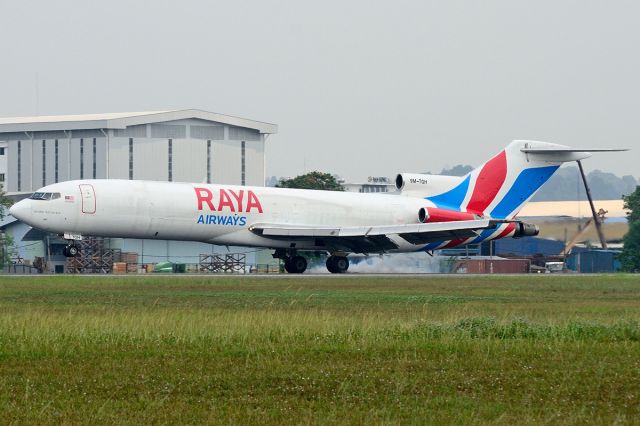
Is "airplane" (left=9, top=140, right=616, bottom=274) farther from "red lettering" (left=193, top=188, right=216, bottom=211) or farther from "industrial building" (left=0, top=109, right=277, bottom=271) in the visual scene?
"industrial building" (left=0, top=109, right=277, bottom=271)

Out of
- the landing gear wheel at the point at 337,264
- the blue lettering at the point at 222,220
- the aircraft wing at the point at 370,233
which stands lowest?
the landing gear wheel at the point at 337,264

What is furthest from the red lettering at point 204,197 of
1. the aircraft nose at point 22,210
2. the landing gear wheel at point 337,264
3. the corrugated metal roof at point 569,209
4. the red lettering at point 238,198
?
the corrugated metal roof at point 569,209

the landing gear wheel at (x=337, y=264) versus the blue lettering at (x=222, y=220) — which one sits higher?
the blue lettering at (x=222, y=220)

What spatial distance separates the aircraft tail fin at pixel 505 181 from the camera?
2532 inches

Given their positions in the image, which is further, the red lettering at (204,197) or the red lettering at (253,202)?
the red lettering at (253,202)

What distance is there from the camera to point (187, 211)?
54656 millimetres

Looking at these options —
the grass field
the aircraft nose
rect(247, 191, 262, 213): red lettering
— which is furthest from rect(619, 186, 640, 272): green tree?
the grass field

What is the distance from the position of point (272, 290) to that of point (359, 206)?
69.2 ft

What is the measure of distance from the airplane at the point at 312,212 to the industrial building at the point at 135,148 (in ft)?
186

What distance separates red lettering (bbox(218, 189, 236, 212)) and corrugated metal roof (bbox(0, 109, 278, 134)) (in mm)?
61128

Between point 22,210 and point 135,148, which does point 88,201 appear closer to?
point 22,210

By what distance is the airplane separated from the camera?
53.3 m

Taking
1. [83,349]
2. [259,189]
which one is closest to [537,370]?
[83,349]

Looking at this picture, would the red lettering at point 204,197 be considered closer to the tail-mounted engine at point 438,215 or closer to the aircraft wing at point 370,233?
the aircraft wing at point 370,233
